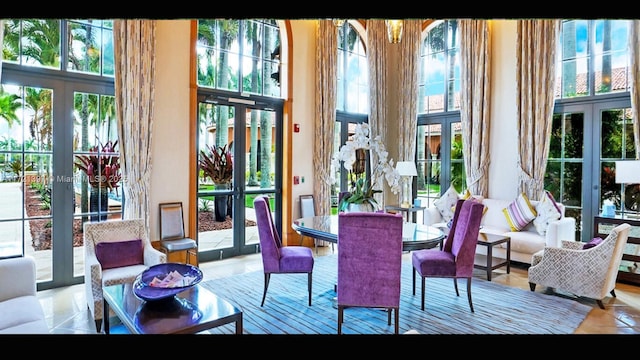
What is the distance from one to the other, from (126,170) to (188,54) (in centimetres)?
167

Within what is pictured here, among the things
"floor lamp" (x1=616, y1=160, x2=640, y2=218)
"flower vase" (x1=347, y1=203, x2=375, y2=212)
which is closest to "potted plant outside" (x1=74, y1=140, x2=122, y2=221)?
"flower vase" (x1=347, y1=203, x2=375, y2=212)

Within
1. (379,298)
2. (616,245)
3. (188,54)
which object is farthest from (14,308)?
(616,245)

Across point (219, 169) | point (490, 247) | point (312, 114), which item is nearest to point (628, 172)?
point (490, 247)

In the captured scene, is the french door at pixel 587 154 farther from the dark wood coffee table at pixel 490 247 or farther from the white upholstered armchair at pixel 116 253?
the white upholstered armchair at pixel 116 253

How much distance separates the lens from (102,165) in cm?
448

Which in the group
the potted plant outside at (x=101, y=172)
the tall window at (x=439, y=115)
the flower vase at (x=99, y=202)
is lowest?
the flower vase at (x=99, y=202)

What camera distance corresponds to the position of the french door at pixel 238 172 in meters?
5.38

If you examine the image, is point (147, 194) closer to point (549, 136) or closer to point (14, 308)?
point (14, 308)

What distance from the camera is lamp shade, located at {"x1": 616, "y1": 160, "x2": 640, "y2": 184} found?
13.5ft

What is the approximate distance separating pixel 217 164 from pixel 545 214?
4366mm

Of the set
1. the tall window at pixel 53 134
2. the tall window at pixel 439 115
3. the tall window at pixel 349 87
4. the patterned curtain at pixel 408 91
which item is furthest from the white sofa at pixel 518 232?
the tall window at pixel 53 134

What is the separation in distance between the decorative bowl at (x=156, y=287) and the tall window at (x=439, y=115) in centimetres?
517

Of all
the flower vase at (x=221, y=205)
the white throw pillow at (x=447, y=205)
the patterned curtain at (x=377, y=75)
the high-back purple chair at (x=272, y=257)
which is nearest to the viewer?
the high-back purple chair at (x=272, y=257)

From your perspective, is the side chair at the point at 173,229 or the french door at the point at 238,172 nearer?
the side chair at the point at 173,229
